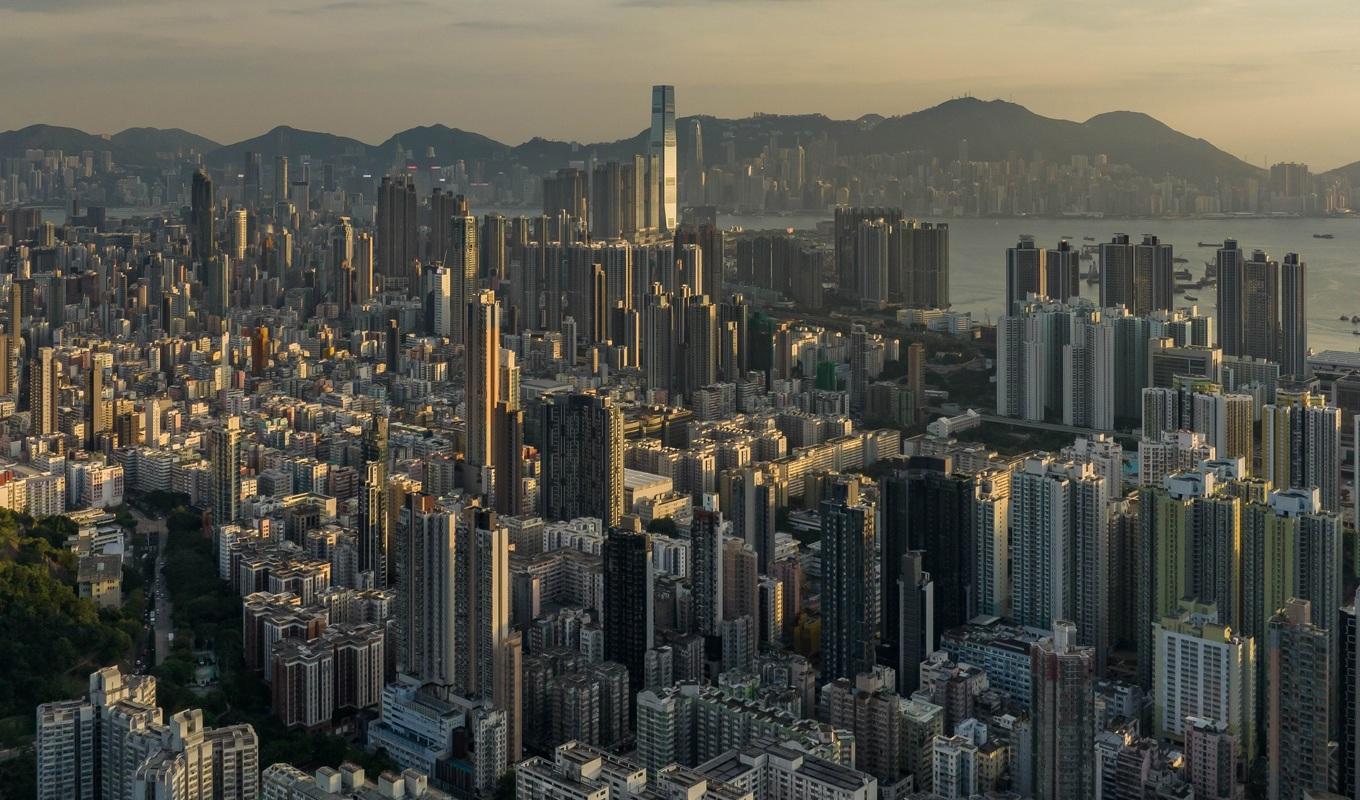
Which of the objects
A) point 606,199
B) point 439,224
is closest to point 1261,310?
point 606,199

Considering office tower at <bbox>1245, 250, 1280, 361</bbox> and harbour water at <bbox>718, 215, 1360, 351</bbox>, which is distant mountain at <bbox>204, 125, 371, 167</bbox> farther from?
office tower at <bbox>1245, 250, 1280, 361</bbox>

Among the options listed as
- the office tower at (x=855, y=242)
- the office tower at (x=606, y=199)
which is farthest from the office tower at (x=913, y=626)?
the office tower at (x=606, y=199)

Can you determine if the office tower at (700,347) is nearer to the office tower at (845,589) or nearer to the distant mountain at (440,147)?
the office tower at (845,589)

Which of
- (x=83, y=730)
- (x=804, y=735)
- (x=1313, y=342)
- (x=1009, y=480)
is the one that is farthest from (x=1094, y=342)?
(x=83, y=730)

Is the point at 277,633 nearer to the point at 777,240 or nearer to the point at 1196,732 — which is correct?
the point at 1196,732

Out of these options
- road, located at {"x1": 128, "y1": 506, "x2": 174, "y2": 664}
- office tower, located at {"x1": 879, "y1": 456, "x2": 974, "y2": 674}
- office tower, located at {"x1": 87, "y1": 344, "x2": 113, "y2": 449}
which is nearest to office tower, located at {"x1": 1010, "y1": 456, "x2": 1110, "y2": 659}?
office tower, located at {"x1": 879, "y1": 456, "x2": 974, "y2": 674}

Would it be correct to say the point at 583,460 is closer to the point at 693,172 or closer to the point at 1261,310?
the point at 1261,310
